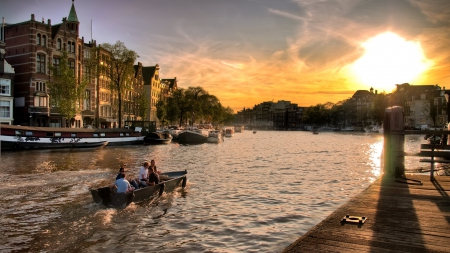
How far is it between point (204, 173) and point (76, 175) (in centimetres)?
1030

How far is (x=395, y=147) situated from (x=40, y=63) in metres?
69.6

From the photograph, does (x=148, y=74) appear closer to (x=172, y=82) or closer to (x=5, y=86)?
(x=172, y=82)

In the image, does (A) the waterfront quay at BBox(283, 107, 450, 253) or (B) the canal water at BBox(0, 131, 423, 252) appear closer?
(A) the waterfront quay at BBox(283, 107, 450, 253)

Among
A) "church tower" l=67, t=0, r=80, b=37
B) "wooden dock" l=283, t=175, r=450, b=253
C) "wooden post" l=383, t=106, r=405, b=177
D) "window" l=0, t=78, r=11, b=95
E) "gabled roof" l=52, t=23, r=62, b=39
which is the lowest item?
"wooden dock" l=283, t=175, r=450, b=253

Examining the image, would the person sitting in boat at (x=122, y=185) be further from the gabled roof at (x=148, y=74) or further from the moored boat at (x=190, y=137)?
the gabled roof at (x=148, y=74)

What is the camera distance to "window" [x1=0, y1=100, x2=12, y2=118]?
6225 cm

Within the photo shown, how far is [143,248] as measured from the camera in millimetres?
12586

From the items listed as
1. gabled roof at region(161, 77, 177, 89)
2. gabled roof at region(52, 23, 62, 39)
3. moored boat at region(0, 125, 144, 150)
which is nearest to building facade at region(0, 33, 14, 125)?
gabled roof at region(52, 23, 62, 39)

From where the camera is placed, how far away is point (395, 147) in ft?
55.2

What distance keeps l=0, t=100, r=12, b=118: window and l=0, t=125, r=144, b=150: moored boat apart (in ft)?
45.7

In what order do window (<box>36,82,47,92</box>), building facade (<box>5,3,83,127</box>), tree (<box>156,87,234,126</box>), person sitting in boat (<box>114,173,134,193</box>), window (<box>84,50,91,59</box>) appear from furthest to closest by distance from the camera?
tree (<box>156,87,234,126</box>), window (<box>84,50,91,59</box>), window (<box>36,82,47,92</box>), building facade (<box>5,3,83,127</box>), person sitting in boat (<box>114,173,134,193</box>)

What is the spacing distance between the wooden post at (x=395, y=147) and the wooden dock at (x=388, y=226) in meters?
3.60

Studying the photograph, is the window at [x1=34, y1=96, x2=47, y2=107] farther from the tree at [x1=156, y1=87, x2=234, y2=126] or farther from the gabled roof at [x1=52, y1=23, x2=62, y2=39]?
the tree at [x1=156, y1=87, x2=234, y2=126]

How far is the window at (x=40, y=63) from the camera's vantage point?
229ft
